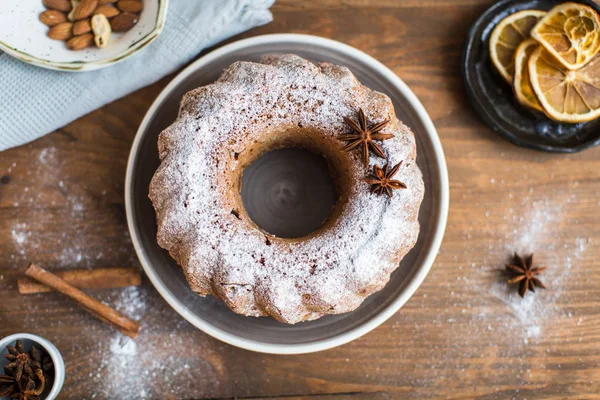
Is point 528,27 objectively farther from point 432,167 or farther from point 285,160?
point 285,160

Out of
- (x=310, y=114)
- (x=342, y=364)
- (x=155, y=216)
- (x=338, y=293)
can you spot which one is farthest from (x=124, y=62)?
(x=342, y=364)

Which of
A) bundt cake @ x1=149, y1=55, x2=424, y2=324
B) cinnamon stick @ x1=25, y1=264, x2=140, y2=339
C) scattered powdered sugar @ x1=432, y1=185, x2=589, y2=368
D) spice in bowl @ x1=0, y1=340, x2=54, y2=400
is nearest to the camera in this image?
bundt cake @ x1=149, y1=55, x2=424, y2=324

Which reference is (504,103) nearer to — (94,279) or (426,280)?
(426,280)

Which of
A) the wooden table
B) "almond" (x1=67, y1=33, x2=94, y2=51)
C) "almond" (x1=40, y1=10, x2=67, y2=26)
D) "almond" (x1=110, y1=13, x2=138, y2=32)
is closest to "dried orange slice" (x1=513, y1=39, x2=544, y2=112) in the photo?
the wooden table

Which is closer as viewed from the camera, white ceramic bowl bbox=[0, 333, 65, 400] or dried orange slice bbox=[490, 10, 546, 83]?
white ceramic bowl bbox=[0, 333, 65, 400]

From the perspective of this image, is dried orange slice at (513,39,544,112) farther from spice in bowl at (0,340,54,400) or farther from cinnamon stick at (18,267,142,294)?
spice in bowl at (0,340,54,400)

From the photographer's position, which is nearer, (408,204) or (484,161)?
(408,204)
